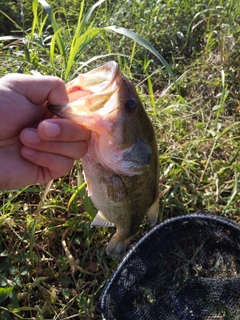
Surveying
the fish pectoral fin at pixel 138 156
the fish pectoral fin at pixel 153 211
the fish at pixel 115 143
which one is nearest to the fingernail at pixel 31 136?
the fish at pixel 115 143

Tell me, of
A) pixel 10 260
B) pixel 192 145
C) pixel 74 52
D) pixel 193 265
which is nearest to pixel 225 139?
pixel 192 145

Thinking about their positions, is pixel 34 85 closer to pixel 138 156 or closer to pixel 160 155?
pixel 138 156

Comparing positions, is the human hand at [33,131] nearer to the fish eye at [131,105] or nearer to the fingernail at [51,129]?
the fingernail at [51,129]

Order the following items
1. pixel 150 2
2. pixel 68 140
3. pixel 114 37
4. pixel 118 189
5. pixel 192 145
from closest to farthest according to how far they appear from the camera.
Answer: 1. pixel 68 140
2. pixel 118 189
3. pixel 192 145
4. pixel 114 37
5. pixel 150 2

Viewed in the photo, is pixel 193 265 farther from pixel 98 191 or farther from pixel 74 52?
pixel 74 52

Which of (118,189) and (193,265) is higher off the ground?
(118,189)

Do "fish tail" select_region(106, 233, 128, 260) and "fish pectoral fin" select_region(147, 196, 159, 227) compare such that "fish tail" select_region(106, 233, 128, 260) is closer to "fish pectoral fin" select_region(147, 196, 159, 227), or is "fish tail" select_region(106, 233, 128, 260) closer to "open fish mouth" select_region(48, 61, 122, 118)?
"fish pectoral fin" select_region(147, 196, 159, 227)

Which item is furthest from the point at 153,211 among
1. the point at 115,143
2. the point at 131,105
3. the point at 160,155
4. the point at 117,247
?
the point at 160,155
